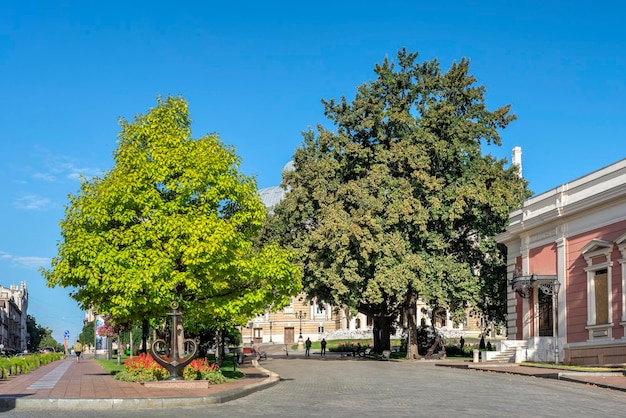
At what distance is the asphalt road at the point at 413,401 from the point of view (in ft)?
49.2

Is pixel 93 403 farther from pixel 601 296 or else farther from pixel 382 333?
pixel 382 333

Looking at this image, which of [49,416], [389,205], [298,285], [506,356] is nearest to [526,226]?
[506,356]

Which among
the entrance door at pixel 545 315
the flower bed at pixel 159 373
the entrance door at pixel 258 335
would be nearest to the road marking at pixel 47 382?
the flower bed at pixel 159 373

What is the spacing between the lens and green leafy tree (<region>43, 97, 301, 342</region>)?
77.6ft

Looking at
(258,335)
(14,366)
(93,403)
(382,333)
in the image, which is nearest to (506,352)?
(382,333)

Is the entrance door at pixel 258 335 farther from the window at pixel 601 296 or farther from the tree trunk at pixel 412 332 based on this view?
the window at pixel 601 296

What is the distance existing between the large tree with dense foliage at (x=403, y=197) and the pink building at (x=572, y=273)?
228 inches

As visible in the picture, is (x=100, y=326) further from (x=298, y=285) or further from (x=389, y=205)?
(x=298, y=285)

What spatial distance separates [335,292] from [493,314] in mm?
10142

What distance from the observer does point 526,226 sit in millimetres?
35719

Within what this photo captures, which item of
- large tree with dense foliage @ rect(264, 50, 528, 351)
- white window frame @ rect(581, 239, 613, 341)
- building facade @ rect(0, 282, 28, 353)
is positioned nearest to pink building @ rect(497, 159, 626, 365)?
white window frame @ rect(581, 239, 613, 341)

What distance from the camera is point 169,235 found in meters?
23.9

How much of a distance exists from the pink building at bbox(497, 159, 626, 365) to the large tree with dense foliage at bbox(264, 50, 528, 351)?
579 cm

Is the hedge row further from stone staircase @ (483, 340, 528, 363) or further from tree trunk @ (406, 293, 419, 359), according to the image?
stone staircase @ (483, 340, 528, 363)
